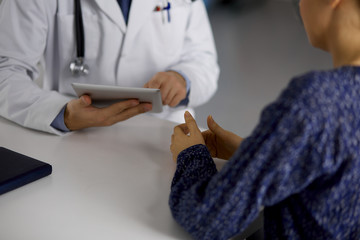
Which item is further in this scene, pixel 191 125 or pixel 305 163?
pixel 191 125

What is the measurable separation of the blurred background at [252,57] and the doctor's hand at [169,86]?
133 cm

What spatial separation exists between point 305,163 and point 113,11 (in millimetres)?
1047

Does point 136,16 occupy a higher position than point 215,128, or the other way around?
point 136,16

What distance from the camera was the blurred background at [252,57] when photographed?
11.4ft

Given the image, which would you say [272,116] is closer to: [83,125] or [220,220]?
[220,220]

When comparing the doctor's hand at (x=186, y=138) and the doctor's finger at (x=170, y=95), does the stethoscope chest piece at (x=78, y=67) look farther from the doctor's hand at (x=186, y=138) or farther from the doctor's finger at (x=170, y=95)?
the doctor's hand at (x=186, y=138)

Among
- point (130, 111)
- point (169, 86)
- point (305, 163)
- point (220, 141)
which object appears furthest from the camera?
point (169, 86)

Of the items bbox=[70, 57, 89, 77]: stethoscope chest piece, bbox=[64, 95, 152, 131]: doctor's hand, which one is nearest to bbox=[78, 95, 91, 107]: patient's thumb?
bbox=[64, 95, 152, 131]: doctor's hand

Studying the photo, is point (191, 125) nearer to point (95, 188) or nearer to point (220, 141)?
point (220, 141)

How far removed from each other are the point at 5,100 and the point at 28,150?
11.0 inches

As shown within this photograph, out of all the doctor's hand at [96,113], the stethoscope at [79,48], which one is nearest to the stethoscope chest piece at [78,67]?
the stethoscope at [79,48]

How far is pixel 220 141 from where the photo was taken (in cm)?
117

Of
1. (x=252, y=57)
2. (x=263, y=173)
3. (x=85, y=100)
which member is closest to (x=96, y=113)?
(x=85, y=100)

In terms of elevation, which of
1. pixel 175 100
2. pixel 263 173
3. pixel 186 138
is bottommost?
pixel 175 100
